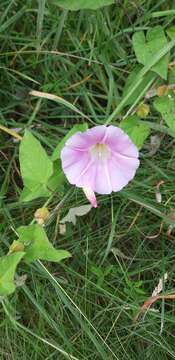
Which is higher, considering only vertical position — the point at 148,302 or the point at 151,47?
the point at 151,47

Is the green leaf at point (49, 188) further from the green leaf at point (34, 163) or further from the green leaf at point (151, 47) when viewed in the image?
the green leaf at point (151, 47)

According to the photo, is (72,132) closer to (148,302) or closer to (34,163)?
(34,163)

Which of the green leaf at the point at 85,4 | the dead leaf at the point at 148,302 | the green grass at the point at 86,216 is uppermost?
the green leaf at the point at 85,4

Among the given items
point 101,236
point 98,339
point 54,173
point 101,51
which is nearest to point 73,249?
point 101,236

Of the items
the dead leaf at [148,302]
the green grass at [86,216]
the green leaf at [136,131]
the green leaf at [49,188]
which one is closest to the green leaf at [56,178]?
the green leaf at [49,188]

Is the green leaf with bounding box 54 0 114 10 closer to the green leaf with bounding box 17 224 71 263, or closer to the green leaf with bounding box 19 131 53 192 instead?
the green leaf with bounding box 19 131 53 192

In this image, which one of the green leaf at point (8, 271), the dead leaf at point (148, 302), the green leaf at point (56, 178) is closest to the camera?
the green leaf at point (8, 271)

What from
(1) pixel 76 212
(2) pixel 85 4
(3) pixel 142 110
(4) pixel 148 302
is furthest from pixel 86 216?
(2) pixel 85 4
